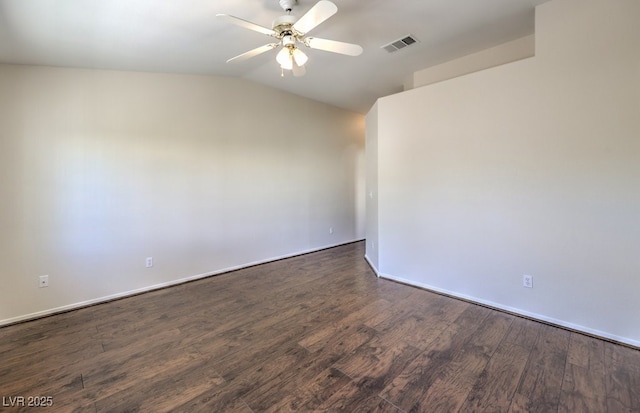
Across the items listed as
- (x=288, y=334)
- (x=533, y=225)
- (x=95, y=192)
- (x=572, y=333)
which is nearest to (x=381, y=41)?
(x=533, y=225)

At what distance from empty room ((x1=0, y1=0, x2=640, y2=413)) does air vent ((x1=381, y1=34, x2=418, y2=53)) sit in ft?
0.17

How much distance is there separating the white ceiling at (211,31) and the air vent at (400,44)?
7 cm

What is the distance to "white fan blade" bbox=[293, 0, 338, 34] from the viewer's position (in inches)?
68.4

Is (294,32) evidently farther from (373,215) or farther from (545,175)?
(373,215)

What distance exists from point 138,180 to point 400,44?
3.53 m

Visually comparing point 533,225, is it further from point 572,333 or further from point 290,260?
point 290,260

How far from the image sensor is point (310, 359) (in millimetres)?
2043

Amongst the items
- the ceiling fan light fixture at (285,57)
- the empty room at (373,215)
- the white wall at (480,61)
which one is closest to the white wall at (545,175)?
the empty room at (373,215)

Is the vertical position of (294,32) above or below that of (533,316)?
above

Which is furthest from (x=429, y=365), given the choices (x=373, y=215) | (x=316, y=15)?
(x=316, y=15)

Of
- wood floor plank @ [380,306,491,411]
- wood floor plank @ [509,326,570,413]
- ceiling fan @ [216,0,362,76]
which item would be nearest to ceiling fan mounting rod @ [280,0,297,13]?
ceiling fan @ [216,0,362,76]

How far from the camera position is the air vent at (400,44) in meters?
2.95

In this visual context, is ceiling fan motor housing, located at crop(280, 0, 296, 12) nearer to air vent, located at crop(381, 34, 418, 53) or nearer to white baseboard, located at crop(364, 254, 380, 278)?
air vent, located at crop(381, 34, 418, 53)

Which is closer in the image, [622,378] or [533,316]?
[622,378]
